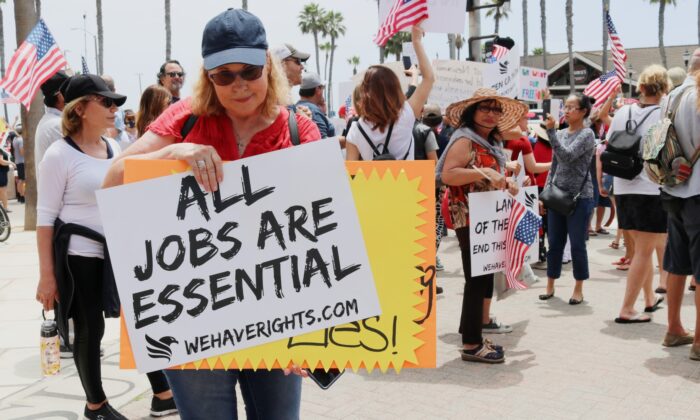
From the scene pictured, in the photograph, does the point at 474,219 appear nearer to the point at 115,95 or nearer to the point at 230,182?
the point at 115,95

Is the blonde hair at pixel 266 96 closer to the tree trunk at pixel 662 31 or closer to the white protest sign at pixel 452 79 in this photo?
the white protest sign at pixel 452 79

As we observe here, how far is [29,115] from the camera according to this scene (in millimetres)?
11844

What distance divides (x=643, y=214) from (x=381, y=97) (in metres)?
2.72

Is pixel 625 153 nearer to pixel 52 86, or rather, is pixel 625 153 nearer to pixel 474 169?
pixel 474 169

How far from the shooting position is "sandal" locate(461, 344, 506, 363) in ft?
16.8

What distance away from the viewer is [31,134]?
476 inches

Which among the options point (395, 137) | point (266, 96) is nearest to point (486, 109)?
point (395, 137)

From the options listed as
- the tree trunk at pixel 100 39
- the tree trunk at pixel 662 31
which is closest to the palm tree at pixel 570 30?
the tree trunk at pixel 662 31

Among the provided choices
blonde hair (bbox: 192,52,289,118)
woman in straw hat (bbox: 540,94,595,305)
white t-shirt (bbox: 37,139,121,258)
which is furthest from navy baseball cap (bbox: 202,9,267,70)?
woman in straw hat (bbox: 540,94,595,305)

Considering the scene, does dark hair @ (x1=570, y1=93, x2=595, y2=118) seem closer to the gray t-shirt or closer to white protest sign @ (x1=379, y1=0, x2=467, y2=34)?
the gray t-shirt

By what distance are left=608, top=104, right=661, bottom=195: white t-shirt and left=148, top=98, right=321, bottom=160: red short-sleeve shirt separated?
15.1ft

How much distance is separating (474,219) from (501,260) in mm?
423

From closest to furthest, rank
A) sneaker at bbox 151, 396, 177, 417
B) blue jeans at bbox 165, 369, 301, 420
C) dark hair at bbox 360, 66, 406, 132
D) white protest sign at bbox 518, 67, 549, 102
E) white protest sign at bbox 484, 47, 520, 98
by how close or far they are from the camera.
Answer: blue jeans at bbox 165, 369, 301, 420 < sneaker at bbox 151, 396, 177, 417 < dark hair at bbox 360, 66, 406, 132 < white protest sign at bbox 484, 47, 520, 98 < white protest sign at bbox 518, 67, 549, 102

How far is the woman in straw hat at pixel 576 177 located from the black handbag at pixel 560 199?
0.10ft
